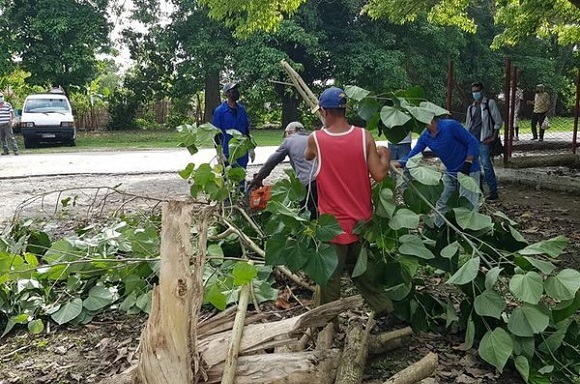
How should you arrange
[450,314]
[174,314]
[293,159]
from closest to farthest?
1. [174,314]
2. [450,314]
3. [293,159]

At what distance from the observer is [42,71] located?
26.0 meters

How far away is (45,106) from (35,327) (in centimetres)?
1843

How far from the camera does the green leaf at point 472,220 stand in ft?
12.6

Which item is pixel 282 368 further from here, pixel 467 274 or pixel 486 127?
pixel 486 127

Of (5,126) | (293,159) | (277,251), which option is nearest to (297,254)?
(277,251)

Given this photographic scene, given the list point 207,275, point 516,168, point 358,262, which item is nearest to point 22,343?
point 207,275

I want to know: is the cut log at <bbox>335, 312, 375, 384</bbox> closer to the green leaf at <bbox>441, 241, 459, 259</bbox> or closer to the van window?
the green leaf at <bbox>441, 241, 459, 259</bbox>

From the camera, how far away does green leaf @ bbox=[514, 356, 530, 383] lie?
3.50 meters

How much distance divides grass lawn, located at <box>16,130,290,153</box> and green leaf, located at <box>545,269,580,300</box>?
15.0 metres

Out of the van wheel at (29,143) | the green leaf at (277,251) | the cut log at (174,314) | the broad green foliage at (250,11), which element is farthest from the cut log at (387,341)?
the van wheel at (29,143)

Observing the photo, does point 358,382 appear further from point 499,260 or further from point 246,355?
point 499,260

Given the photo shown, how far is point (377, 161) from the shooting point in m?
3.73

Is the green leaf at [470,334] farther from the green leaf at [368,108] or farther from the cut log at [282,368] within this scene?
the green leaf at [368,108]

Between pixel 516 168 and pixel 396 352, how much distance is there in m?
8.92
